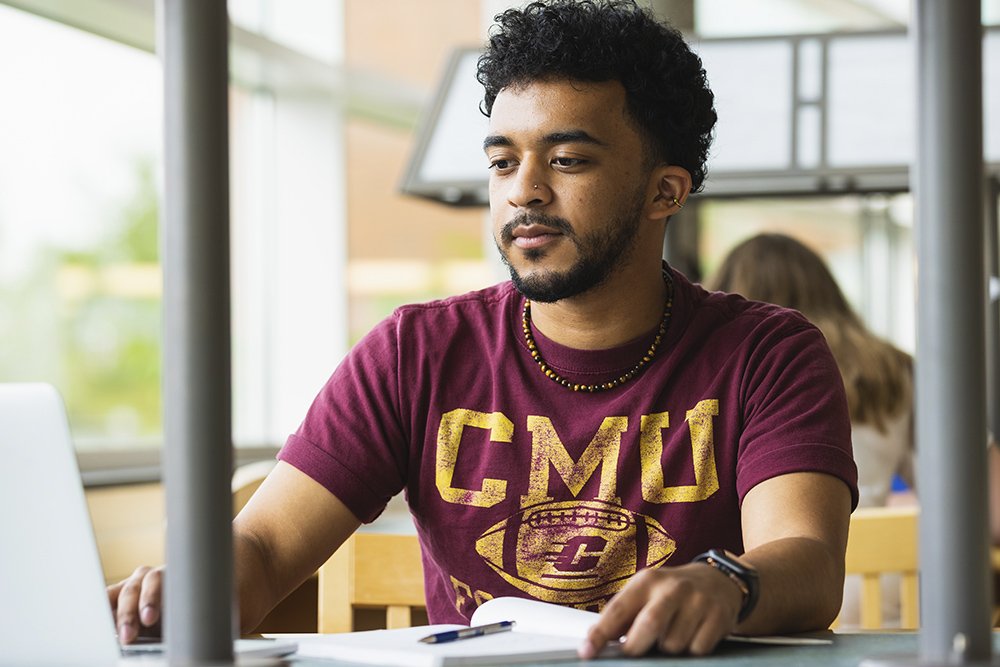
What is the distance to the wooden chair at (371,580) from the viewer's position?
1536mm

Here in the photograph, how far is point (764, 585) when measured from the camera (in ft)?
3.34

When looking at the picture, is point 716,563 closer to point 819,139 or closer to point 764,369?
point 764,369

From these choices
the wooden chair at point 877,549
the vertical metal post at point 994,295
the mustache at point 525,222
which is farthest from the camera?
the vertical metal post at point 994,295

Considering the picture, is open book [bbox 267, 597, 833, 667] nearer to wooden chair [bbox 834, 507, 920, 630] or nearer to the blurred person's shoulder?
the blurred person's shoulder

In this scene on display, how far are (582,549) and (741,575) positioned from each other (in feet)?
1.13

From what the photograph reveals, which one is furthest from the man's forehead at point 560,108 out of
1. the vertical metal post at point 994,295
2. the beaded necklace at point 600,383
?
the vertical metal post at point 994,295

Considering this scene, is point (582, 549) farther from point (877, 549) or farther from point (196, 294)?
point (196, 294)

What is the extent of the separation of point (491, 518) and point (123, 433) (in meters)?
2.23

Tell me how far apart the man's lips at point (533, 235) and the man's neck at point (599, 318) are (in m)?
0.09

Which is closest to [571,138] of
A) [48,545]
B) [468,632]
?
[468,632]

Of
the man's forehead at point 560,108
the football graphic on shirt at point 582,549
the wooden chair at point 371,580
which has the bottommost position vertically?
the wooden chair at point 371,580

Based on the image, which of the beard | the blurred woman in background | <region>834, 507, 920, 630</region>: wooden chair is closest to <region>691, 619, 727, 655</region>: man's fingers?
the beard

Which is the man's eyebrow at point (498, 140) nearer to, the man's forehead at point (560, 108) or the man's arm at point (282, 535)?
the man's forehead at point (560, 108)

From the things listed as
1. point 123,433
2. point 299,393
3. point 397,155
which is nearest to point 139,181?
point 123,433
